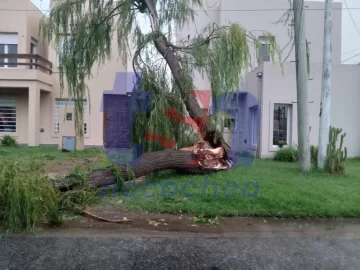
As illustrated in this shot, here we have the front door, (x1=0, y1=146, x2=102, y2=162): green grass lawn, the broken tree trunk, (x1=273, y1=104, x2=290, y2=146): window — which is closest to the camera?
the broken tree trunk

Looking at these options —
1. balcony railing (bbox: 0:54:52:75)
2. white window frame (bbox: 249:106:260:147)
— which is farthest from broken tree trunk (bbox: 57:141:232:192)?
balcony railing (bbox: 0:54:52:75)

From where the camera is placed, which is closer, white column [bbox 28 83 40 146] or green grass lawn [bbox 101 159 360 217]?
green grass lawn [bbox 101 159 360 217]

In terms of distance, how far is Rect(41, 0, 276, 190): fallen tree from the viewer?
8.17 metres

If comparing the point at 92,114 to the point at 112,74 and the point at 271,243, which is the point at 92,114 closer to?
the point at 112,74

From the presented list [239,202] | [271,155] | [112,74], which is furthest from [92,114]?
[239,202]

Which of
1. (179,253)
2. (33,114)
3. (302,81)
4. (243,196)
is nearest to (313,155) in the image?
(302,81)

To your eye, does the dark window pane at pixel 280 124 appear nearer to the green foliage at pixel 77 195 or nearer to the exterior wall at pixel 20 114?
the green foliage at pixel 77 195

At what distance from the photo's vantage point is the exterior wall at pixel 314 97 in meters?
13.3

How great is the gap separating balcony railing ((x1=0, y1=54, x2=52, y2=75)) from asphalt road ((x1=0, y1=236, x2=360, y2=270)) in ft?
41.7

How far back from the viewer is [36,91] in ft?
51.7

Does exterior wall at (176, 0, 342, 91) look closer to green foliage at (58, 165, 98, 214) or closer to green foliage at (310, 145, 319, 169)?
green foliage at (310, 145, 319, 169)

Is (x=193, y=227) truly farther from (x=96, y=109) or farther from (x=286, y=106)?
(x=96, y=109)

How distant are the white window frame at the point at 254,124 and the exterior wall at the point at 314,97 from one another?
0.79 metres

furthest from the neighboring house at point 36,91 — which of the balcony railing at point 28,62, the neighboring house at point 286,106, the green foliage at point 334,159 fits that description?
the green foliage at point 334,159
